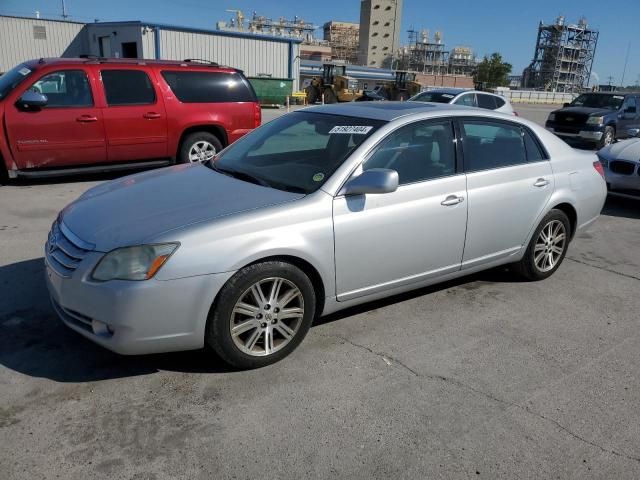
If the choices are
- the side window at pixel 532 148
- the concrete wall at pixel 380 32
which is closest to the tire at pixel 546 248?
→ the side window at pixel 532 148

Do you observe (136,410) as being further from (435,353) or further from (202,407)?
(435,353)

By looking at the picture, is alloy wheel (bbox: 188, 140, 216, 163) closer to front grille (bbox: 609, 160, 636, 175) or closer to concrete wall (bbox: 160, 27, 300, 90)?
front grille (bbox: 609, 160, 636, 175)

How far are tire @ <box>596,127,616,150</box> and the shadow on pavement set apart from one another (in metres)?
14.4

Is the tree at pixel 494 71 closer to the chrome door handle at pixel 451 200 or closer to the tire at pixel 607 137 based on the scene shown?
the tire at pixel 607 137

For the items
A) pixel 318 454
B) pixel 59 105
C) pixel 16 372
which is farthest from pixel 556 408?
pixel 59 105

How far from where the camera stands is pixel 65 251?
3.16m

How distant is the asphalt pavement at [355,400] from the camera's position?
8.38 feet

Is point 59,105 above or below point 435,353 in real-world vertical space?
above

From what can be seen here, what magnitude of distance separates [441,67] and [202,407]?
144218mm

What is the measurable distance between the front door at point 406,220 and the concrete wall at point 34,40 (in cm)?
3136

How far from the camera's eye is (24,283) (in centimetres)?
439

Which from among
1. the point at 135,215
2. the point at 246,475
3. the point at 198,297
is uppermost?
the point at 135,215

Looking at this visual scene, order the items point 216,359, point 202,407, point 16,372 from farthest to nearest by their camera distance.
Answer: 1. point 216,359
2. point 16,372
3. point 202,407

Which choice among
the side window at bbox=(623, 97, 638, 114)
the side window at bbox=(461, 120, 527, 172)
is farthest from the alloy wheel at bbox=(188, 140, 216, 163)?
the side window at bbox=(623, 97, 638, 114)
